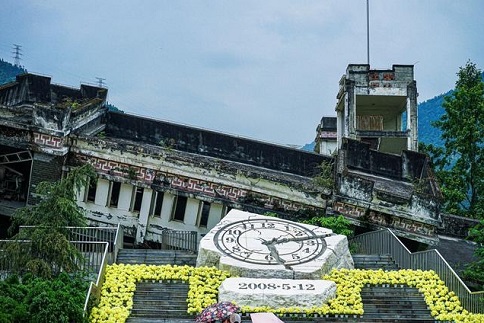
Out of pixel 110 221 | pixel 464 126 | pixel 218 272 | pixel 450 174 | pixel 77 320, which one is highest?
pixel 464 126

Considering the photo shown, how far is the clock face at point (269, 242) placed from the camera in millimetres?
18578

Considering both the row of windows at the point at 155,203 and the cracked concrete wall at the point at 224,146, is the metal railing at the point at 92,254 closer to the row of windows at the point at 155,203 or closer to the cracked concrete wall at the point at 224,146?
the row of windows at the point at 155,203

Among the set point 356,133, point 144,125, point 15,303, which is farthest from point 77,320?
point 356,133

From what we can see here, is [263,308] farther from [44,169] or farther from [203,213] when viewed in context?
[44,169]

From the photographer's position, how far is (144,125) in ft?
100

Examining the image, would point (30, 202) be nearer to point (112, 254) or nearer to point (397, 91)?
point (112, 254)

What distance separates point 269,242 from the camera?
19.6 m

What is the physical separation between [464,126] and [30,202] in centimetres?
1965

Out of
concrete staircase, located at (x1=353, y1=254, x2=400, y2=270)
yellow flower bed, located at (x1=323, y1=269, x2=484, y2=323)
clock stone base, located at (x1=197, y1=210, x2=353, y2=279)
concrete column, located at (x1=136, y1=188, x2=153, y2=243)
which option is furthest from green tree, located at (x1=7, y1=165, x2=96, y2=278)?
concrete staircase, located at (x1=353, y1=254, x2=400, y2=270)

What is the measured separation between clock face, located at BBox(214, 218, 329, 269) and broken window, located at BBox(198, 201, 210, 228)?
14.3 feet

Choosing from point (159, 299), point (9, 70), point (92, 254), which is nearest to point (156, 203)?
point (92, 254)

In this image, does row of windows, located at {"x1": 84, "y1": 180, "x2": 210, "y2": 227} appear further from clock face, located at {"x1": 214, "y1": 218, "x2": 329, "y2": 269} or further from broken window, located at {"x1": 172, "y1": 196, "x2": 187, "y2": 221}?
clock face, located at {"x1": 214, "y1": 218, "x2": 329, "y2": 269}

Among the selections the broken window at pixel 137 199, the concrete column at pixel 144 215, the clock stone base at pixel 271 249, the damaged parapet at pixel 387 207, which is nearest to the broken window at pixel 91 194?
the broken window at pixel 137 199

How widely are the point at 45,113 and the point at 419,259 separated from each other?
14.3m
